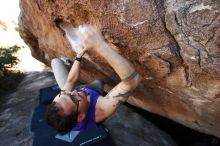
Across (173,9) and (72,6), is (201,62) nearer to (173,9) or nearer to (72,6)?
(173,9)

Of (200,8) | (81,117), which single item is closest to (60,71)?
(81,117)

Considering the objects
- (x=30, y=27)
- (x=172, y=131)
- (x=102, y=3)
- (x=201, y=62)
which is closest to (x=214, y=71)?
(x=201, y=62)

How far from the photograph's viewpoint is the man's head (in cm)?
348

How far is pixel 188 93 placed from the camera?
393 cm

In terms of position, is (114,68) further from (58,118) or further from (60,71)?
(60,71)

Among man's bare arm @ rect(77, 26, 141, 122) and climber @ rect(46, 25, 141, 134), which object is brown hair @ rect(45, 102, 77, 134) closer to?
climber @ rect(46, 25, 141, 134)

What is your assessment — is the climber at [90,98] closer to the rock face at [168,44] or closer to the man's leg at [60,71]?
the rock face at [168,44]

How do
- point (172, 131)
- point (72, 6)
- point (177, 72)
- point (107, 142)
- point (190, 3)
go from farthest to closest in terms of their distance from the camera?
1. point (172, 131)
2. point (107, 142)
3. point (72, 6)
4. point (177, 72)
5. point (190, 3)

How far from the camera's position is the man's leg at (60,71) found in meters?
4.52

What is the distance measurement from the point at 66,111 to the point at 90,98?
445 mm

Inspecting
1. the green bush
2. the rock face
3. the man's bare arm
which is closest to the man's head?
the man's bare arm

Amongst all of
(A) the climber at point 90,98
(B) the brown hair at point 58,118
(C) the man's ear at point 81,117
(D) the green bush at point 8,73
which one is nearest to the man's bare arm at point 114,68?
(A) the climber at point 90,98

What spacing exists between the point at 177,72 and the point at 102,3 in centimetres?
101

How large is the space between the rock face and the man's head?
71 centimetres
